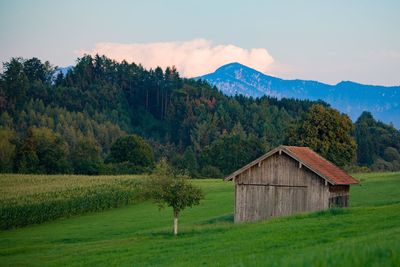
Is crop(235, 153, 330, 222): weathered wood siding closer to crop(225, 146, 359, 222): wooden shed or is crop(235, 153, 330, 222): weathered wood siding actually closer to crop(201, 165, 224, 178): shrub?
crop(225, 146, 359, 222): wooden shed

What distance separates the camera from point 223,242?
28156 millimetres

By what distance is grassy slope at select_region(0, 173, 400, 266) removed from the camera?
36.9ft

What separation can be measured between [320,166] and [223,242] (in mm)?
18086

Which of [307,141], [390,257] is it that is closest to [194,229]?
[390,257]

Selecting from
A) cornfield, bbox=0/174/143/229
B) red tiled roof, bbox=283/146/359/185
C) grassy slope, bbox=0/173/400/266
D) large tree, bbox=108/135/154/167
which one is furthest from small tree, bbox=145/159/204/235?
large tree, bbox=108/135/154/167

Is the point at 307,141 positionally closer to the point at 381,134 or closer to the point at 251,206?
the point at 251,206

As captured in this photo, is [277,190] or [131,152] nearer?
[277,190]

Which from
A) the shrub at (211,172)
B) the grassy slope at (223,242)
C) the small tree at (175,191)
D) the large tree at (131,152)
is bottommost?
the grassy slope at (223,242)

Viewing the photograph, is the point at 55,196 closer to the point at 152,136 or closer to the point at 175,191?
the point at 175,191

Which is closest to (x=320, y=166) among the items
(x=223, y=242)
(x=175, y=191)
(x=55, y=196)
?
(x=175, y=191)

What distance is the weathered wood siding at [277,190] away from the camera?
1704 inches

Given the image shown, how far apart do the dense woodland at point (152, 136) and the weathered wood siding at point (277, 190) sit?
39.6 metres

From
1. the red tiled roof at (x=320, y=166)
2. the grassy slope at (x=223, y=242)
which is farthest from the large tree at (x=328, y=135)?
the red tiled roof at (x=320, y=166)

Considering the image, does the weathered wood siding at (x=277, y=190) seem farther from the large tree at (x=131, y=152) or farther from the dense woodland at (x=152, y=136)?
the large tree at (x=131, y=152)
